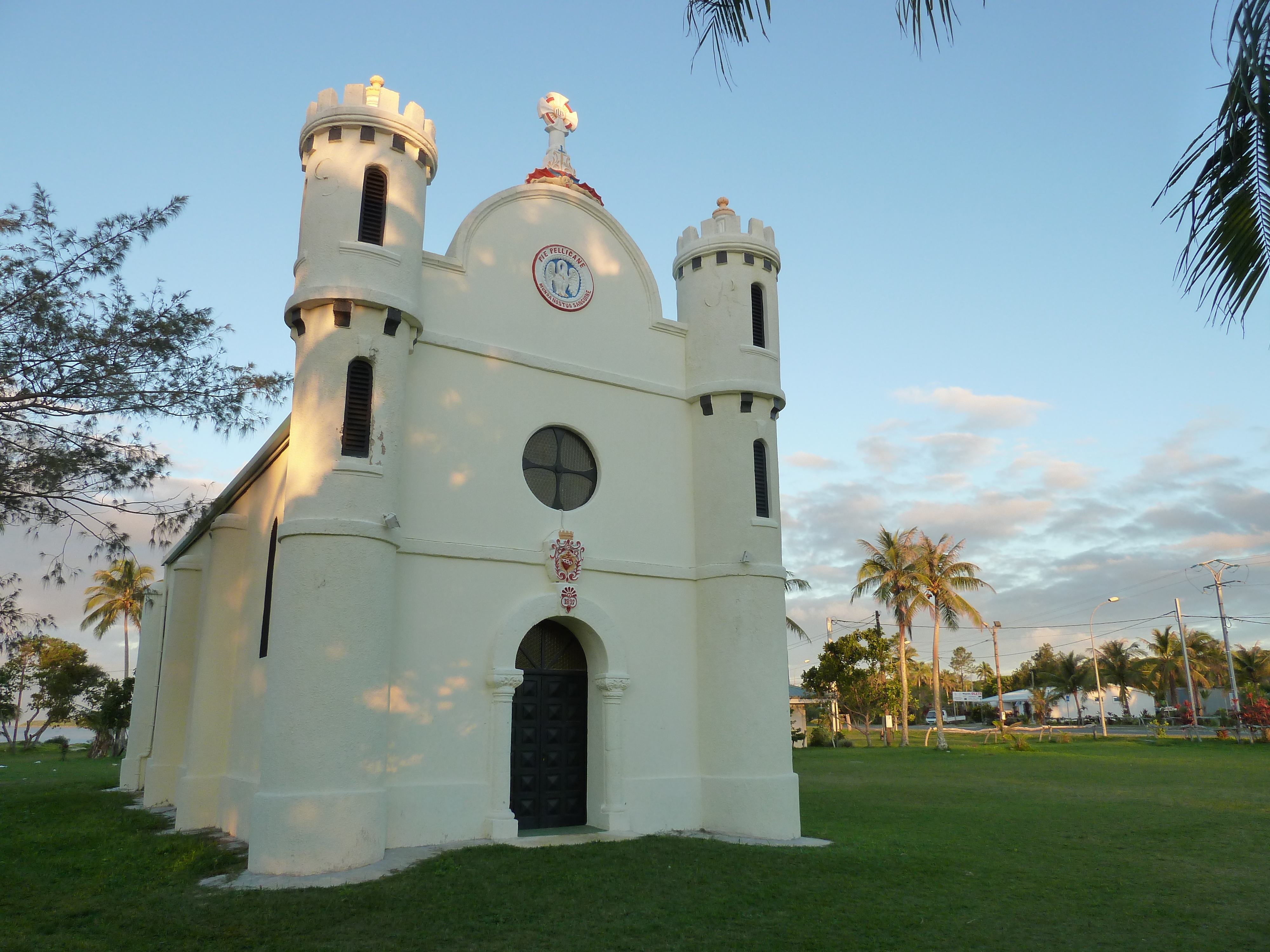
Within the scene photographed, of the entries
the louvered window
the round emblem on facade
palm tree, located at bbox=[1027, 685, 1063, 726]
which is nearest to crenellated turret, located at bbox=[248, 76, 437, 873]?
the round emblem on facade

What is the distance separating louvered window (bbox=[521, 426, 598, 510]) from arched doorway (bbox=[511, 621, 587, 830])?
1889 millimetres

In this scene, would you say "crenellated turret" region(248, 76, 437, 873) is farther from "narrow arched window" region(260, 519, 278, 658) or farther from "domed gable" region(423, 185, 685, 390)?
"narrow arched window" region(260, 519, 278, 658)

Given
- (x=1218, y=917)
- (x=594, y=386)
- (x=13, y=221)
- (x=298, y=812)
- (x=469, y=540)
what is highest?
(x=13, y=221)

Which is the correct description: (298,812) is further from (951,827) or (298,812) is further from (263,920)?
(951,827)

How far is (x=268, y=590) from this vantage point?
12688 mm

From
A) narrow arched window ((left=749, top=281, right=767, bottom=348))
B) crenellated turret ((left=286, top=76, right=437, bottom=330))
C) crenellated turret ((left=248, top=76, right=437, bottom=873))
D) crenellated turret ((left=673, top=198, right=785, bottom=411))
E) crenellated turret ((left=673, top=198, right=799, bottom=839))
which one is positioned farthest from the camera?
narrow arched window ((left=749, top=281, right=767, bottom=348))

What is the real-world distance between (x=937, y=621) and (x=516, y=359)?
3161 cm

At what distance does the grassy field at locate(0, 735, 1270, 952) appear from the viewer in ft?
24.5

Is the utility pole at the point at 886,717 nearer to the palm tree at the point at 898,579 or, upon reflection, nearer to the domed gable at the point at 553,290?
the palm tree at the point at 898,579

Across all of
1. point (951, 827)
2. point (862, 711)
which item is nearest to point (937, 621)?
point (862, 711)

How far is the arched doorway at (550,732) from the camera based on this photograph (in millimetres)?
12211

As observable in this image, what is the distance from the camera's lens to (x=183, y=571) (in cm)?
1688

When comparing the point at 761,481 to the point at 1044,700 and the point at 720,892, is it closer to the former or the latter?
the point at 720,892

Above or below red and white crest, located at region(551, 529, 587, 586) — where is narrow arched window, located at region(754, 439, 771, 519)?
above
